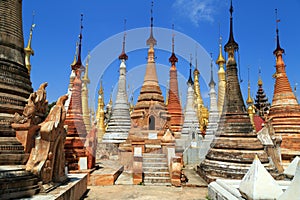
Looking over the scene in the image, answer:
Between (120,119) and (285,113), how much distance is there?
15811 millimetres

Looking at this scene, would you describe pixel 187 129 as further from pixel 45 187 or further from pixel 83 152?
pixel 45 187

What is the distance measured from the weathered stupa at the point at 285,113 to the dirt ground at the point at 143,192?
10.7 metres

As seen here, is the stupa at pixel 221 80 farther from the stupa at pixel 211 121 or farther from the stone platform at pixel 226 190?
the stone platform at pixel 226 190

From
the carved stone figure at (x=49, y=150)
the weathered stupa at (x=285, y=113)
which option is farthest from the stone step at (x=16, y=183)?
the weathered stupa at (x=285, y=113)

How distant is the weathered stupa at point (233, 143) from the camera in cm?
1188

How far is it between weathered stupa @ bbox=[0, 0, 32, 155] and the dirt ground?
415 centimetres

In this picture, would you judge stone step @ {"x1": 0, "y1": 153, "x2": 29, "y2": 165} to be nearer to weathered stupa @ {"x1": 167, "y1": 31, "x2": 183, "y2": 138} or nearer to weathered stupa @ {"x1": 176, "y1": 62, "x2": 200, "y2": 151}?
weathered stupa @ {"x1": 176, "y1": 62, "x2": 200, "y2": 151}

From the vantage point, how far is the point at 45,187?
6.88 m

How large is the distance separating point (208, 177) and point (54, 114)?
8500 mm

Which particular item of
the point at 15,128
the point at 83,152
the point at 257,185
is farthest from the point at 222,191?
the point at 83,152

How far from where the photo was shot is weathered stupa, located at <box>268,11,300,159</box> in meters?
18.2

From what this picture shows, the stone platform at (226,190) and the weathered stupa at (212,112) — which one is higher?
the weathered stupa at (212,112)

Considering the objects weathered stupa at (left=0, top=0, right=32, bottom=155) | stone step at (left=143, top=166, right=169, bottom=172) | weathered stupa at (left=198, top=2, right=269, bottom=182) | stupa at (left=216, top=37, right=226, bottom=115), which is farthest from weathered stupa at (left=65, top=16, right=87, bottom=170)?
stupa at (left=216, top=37, right=226, bottom=115)

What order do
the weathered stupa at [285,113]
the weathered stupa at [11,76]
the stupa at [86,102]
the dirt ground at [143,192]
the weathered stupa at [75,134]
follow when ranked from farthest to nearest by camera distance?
the stupa at [86,102]
the weathered stupa at [285,113]
the weathered stupa at [75,134]
the dirt ground at [143,192]
the weathered stupa at [11,76]
